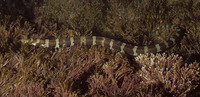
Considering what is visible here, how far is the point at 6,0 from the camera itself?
24.3ft

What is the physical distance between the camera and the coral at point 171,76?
13.1 ft

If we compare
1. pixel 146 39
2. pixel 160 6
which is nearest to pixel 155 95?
pixel 146 39

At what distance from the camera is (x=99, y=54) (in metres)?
Answer: 5.61

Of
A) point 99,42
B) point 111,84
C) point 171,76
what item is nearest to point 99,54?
point 99,42

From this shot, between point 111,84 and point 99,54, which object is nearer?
Answer: point 111,84

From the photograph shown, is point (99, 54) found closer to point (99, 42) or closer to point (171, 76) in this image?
point (99, 42)

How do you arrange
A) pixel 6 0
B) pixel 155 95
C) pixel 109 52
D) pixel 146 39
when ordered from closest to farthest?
pixel 155 95 < pixel 109 52 < pixel 146 39 < pixel 6 0

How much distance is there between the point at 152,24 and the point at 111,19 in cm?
188

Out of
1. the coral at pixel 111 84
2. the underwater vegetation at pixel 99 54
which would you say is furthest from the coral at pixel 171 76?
the coral at pixel 111 84

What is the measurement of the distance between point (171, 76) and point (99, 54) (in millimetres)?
2419

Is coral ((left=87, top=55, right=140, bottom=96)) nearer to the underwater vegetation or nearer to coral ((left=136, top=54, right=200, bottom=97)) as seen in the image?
the underwater vegetation

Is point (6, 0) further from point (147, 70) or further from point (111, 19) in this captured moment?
point (147, 70)

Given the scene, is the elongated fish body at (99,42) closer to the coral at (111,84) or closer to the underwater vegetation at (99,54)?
the underwater vegetation at (99,54)

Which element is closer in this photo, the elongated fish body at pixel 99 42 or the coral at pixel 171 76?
the coral at pixel 171 76
